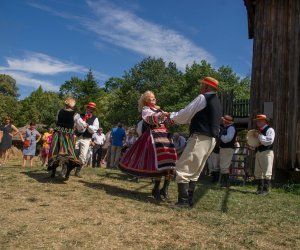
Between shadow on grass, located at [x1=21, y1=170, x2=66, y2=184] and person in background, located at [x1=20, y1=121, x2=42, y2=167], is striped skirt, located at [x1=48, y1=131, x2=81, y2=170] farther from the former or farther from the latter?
person in background, located at [x1=20, y1=121, x2=42, y2=167]

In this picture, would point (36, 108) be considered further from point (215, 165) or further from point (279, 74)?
point (279, 74)

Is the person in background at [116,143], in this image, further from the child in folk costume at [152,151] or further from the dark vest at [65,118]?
the child in folk costume at [152,151]

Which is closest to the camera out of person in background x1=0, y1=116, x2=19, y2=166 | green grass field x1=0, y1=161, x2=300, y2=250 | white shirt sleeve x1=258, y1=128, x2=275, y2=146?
green grass field x1=0, y1=161, x2=300, y2=250

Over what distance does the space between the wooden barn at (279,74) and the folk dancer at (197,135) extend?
5.78 m

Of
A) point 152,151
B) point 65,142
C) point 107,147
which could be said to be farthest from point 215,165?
point 107,147

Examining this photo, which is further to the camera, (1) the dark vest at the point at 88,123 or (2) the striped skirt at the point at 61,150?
Result: (1) the dark vest at the point at 88,123

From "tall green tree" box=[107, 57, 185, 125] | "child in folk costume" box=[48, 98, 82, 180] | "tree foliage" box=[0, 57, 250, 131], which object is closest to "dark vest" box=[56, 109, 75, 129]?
"child in folk costume" box=[48, 98, 82, 180]

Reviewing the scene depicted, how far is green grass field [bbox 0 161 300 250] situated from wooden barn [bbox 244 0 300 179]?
144 inches

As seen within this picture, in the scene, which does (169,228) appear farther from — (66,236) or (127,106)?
(127,106)

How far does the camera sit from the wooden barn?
11406 millimetres

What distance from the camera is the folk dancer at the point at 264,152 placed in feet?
29.7

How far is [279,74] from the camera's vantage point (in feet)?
38.8

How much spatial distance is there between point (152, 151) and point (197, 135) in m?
1.07

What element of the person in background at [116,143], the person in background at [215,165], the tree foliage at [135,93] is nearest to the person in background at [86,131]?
the person in background at [215,165]
